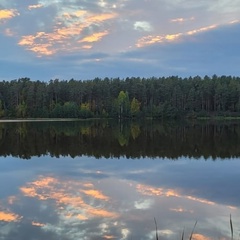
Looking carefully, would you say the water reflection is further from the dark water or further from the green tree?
the green tree

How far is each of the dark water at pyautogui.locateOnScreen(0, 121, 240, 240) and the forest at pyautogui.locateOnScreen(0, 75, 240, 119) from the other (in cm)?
8138

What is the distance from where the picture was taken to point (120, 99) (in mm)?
106438

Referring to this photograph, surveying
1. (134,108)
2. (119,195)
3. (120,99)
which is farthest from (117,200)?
(134,108)

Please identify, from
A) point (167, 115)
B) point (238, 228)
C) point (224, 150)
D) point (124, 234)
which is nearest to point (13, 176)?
point (124, 234)

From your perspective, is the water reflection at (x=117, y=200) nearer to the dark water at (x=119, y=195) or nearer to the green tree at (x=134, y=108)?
the dark water at (x=119, y=195)

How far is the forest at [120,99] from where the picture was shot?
10719 centimetres

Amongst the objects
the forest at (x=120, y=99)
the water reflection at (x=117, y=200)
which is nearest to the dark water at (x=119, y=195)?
the water reflection at (x=117, y=200)

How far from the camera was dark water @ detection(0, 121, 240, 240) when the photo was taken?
9.92 meters

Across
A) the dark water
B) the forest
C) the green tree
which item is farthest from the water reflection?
the green tree

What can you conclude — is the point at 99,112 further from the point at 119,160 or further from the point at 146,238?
the point at 146,238

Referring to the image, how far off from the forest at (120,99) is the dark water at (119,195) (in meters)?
81.4

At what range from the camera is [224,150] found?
26.9 metres

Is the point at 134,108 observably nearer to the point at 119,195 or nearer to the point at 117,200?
the point at 119,195

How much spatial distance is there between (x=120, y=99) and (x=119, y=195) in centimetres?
9294
